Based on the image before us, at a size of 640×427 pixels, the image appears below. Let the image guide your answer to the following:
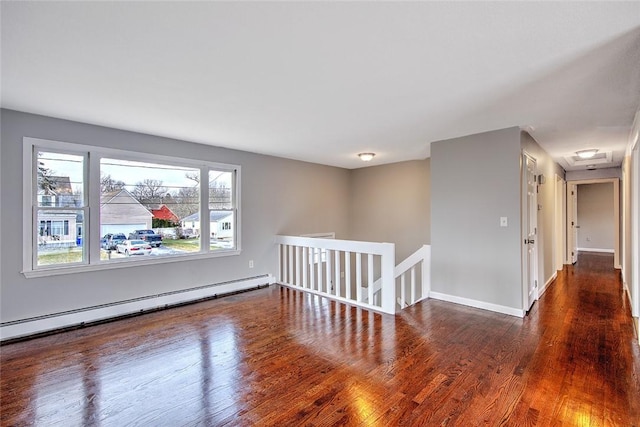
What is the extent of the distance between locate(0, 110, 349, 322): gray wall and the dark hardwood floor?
42cm

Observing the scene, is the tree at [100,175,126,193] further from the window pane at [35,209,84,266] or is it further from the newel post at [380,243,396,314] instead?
the newel post at [380,243,396,314]

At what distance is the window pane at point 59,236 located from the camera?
3193 mm

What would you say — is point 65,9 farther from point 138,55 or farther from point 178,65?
point 178,65

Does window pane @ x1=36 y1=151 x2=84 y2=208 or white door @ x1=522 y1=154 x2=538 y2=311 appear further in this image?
white door @ x1=522 y1=154 x2=538 y2=311

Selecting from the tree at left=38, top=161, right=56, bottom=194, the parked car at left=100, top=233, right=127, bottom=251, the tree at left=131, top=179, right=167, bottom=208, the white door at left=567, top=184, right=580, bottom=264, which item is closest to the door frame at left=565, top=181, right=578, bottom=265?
the white door at left=567, top=184, right=580, bottom=264

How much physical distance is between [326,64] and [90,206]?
10.3 ft

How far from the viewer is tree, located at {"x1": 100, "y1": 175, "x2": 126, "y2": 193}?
11.8 ft

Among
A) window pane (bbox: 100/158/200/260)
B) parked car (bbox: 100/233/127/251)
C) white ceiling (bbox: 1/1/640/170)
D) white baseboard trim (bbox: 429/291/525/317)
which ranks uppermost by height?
white ceiling (bbox: 1/1/640/170)

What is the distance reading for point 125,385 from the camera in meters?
2.22

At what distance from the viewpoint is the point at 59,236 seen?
3.30 metres

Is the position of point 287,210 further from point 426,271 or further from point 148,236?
point 426,271

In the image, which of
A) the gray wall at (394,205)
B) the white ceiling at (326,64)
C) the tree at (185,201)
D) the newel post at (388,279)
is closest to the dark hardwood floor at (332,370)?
the newel post at (388,279)

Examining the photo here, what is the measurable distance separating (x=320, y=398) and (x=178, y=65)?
2.47 metres

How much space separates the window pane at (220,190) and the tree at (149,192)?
2.25 ft
